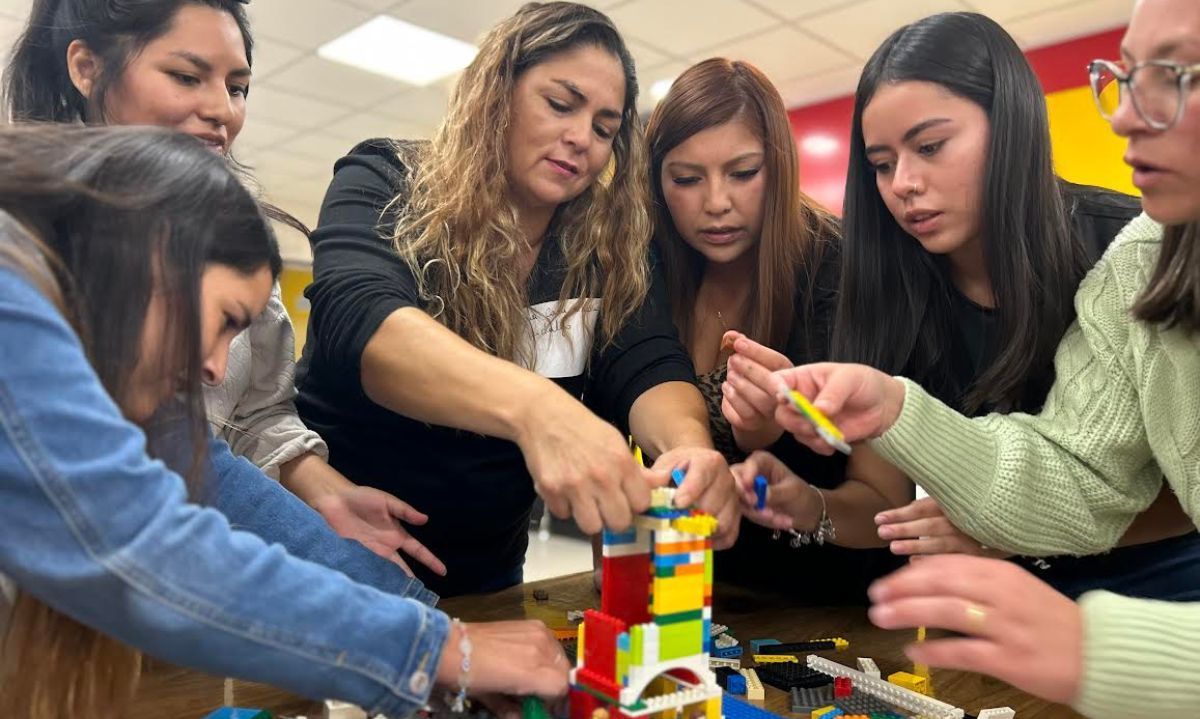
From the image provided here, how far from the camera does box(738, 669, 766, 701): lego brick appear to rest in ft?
3.39

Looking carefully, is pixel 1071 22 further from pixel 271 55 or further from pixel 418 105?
pixel 271 55

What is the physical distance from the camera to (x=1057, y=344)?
1299 mm

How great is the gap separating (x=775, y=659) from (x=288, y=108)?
17.1 feet

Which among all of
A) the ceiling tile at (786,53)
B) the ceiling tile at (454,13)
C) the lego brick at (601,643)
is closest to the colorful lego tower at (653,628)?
the lego brick at (601,643)

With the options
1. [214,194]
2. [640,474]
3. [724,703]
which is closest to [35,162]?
[214,194]

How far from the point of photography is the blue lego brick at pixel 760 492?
4.09 feet

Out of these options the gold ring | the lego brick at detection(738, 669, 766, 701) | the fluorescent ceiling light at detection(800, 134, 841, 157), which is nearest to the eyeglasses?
the gold ring

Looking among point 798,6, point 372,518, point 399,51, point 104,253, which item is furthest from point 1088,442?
point 399,51

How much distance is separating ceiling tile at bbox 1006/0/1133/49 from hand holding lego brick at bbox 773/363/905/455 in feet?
11.6

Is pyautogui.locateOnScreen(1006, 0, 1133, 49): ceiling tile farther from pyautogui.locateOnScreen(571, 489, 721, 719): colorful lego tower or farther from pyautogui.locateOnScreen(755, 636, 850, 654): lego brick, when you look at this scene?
pyautogui.locateOnScreen(571, 489, 721, 719): colorful lego tower

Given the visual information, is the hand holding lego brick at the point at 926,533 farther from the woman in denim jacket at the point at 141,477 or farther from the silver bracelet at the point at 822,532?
the woman in denim jacket at the point at 141,477

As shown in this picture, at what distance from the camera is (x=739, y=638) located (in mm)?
1284

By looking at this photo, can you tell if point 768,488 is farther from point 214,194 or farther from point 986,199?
point 214,194

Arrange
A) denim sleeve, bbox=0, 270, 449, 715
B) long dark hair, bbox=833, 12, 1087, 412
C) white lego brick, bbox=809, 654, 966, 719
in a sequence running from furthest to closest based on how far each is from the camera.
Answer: long dark hair, bbox=833, 12, 1087, 412
white lego brick, bbox=809, 654, 966, 719
denim sleeve, bbox=0, 270, 449, 715
